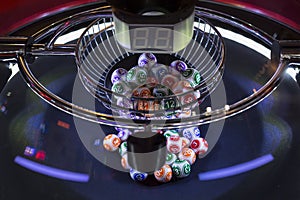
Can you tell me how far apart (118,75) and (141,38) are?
617 mm

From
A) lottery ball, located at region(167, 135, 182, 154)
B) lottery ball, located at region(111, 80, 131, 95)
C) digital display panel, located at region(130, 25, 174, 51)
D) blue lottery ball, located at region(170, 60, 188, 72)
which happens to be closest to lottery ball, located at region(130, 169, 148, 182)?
lottery ball, located at region(167, 135, 182, 154)

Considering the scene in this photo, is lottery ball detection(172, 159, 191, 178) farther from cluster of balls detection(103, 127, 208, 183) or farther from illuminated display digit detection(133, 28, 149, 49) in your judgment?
illuminated display digit detection(133, 28, 149, 49)

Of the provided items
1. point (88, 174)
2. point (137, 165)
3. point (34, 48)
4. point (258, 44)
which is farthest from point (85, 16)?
point (258, 44)

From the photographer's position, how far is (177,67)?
123cm

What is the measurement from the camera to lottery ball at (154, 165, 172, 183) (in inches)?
41.8

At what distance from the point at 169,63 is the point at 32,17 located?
0.52 metres

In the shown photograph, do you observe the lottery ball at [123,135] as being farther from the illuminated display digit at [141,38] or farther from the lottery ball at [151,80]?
the illuminated display digit at [141,38]

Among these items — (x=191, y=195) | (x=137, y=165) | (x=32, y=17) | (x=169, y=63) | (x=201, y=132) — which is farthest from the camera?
(x=32, y=17)

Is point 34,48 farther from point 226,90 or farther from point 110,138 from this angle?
point 226,90

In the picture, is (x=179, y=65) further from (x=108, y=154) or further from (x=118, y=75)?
(x=108, y=154)

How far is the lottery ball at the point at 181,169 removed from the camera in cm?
108

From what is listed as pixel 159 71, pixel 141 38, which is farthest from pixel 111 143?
pixel 141 38

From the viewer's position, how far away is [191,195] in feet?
3.46

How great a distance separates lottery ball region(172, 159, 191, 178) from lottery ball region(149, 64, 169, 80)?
24 cm
